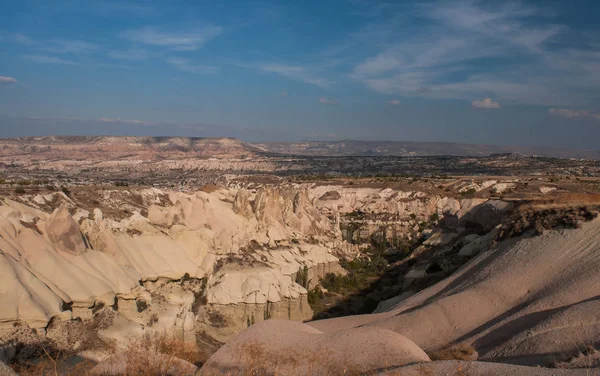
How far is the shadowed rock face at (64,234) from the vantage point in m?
19.7

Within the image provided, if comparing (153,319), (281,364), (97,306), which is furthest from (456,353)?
(97,306)

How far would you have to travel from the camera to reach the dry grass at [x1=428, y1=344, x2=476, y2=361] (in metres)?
14.0

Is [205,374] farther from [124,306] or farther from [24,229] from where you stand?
[24,229]

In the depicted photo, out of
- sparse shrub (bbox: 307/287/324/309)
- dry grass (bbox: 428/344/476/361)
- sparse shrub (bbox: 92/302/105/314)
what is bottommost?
sparse shrub (bbox: 307/287/324/309)

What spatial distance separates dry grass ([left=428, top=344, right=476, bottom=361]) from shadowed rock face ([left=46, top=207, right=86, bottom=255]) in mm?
13656

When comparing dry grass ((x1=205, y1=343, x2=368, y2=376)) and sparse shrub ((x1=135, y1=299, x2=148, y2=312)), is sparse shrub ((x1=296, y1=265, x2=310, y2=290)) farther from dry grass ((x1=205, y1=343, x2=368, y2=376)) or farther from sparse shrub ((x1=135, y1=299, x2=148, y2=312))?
dry grass ((x1=205, y1=343, x2=368, y2=376))

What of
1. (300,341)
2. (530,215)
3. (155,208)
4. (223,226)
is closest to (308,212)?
(223,226)

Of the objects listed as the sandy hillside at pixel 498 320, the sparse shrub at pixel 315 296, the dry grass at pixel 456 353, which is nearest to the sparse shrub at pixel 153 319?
the sandy hillside at pixel 498 320

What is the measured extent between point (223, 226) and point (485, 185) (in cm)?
4846

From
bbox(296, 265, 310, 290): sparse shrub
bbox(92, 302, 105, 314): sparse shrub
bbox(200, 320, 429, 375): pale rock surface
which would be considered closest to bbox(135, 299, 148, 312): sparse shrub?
bbox(92, 302, 105, 314): sparse shrub

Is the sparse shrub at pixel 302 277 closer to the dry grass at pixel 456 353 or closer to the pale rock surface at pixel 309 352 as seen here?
the dry grass at pixel 456 353

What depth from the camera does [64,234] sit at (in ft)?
65.7

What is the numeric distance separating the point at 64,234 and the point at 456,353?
48.6 ft

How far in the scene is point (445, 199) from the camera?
6131 centimetres
